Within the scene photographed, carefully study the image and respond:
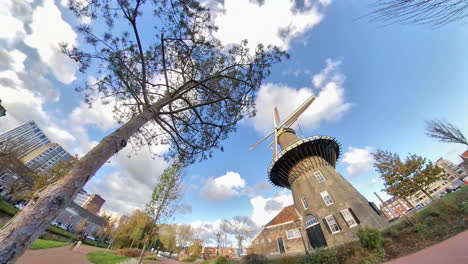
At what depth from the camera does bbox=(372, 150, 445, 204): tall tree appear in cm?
1420

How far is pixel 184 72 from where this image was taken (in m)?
6.05

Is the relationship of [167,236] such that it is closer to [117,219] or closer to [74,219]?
[74,219]

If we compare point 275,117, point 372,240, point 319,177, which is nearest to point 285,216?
point 319,177

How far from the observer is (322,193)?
48.5 ft

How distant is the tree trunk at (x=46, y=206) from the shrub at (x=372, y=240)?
12297mm

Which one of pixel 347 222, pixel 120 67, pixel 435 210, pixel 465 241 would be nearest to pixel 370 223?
pixel 347 222

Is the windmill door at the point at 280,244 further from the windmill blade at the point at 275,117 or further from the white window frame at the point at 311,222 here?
the windmill blade at the point at 275,117

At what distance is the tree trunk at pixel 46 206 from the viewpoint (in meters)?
1.66

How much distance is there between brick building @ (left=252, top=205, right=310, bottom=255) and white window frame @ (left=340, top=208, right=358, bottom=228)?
5923 mm

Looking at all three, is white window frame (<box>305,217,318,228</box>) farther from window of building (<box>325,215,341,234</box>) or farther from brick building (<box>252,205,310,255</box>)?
brick building (<box>252,205,310,255</box>)

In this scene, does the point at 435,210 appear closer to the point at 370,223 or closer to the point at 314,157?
the point at 370,223

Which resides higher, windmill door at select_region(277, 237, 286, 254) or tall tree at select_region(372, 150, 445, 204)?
tall tree at select_region(372, 150, 445, 204)

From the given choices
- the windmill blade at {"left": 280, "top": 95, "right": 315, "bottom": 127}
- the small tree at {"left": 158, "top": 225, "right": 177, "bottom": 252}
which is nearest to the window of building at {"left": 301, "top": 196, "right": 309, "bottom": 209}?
the windmill blade at {"left": 280, "top": 95, "right": 315, "bottom": 127}

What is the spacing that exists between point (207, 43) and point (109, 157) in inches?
180
